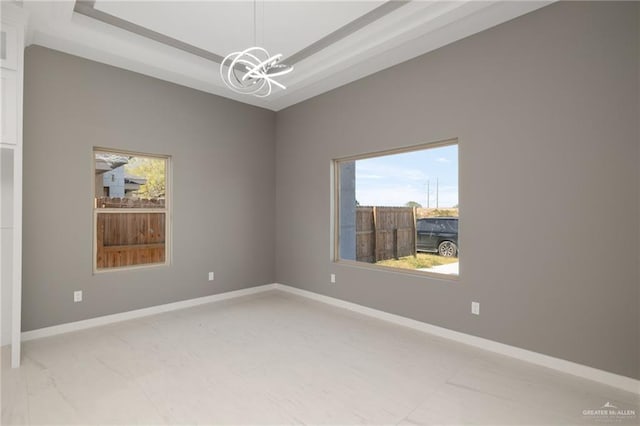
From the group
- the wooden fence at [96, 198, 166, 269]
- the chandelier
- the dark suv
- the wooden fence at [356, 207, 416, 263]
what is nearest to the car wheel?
the dark suv

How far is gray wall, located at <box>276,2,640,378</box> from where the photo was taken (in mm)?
2439

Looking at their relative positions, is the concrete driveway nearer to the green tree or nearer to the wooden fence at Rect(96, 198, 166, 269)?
the wooden fence at Rect(96, 198, 166, 269)

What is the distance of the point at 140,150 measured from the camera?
4.09 meters

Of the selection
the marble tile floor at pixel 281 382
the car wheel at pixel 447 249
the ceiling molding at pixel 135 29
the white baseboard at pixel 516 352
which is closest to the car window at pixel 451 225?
the car wheel at pixel 447 249

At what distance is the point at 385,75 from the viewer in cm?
398

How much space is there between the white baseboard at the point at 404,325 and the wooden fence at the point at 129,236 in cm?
63

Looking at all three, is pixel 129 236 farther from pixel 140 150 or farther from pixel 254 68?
pixel 254 68

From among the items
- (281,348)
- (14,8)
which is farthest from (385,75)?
(14,8)

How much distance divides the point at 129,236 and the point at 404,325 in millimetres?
3504

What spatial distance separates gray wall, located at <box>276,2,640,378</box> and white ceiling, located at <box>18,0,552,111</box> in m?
0.32

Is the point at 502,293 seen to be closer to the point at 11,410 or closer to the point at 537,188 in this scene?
the point at 537,188

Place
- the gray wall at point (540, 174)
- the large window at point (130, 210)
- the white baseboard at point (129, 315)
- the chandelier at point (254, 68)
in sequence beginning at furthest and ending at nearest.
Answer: the large window at point (130, 210)
the white baseboard at point (129, 315)
the gray wall at point (540, 174)
the chandelier at point (254, 68)

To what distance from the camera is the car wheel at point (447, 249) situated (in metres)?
3.46

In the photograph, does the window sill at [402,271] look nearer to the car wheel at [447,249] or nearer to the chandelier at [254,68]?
the car wheel at [447,249]
